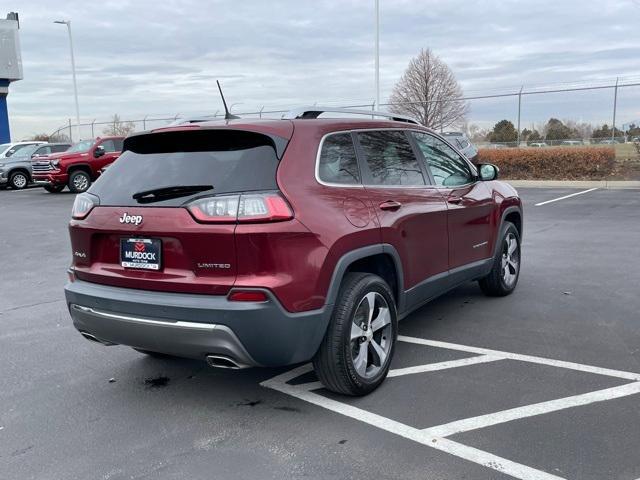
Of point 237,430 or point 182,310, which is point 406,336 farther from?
point 182,310

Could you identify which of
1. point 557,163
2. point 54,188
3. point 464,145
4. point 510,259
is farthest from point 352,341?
point 54,188

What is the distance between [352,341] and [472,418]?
0.83m

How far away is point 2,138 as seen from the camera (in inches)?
1534

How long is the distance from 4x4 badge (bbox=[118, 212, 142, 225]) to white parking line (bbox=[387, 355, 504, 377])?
198 centimetres

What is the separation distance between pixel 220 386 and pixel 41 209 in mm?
13994

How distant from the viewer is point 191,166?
3.57m

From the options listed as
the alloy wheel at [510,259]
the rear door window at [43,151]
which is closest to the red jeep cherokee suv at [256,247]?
the alloy wheel at [510,259]

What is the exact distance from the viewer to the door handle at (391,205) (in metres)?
4.00

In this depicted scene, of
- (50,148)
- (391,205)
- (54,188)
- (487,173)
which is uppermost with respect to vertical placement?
(50,148)

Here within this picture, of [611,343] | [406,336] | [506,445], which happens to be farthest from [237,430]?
[611,343]

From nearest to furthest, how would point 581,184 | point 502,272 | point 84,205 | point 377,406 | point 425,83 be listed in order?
point 377,406
point 84,205
point 502,272
point 581,184
point 425,83

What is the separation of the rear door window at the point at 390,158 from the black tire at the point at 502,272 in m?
1.60

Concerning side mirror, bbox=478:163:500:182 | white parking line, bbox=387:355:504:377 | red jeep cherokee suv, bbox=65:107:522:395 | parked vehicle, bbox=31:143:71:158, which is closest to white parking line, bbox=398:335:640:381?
white parking line, bbox=387:355:504:377

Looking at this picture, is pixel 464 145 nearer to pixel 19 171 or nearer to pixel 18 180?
pixel 19 171
